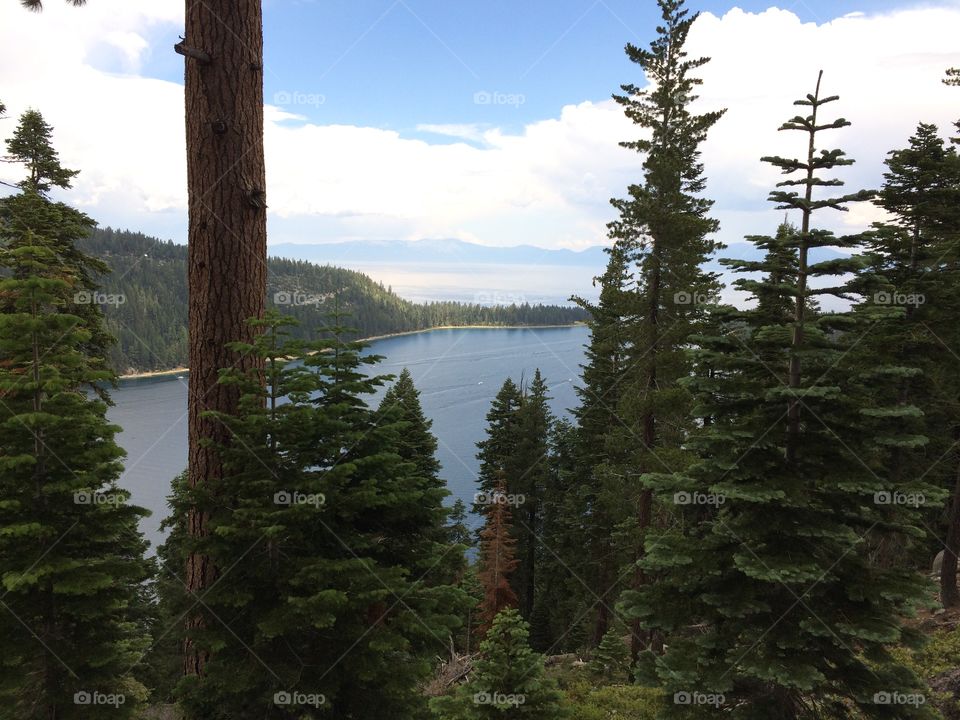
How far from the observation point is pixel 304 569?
430cm

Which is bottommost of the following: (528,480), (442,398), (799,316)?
(442,398)

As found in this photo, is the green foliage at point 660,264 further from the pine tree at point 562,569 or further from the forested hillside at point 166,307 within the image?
the forested hillside at point 166,307

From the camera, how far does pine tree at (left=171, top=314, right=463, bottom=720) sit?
438cm

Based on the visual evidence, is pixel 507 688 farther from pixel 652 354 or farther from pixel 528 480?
pixel 528 480

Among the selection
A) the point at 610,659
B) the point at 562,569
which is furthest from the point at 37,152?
the point at 562,569

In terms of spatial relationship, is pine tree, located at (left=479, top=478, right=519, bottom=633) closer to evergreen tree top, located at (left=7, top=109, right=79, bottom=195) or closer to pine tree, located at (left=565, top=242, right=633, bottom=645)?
pine tree, located at (left=565, top=242, right=633, bottom=645)

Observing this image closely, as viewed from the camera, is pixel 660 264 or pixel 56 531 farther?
pixel 660 264

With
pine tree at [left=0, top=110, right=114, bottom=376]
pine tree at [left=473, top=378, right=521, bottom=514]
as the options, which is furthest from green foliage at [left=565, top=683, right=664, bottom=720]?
pine tree at [left=473, top=378, right=521, bottom=514]

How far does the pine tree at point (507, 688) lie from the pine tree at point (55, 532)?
12.0ft

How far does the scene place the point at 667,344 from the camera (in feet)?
44.5

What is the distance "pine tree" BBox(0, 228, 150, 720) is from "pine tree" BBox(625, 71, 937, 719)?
17.0ft

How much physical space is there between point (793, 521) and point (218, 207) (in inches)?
234

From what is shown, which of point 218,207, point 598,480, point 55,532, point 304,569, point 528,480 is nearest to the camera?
point 304,569

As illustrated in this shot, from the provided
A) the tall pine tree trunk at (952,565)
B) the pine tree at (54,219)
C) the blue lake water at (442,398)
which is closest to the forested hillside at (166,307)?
the blue lake water at (442,398)
